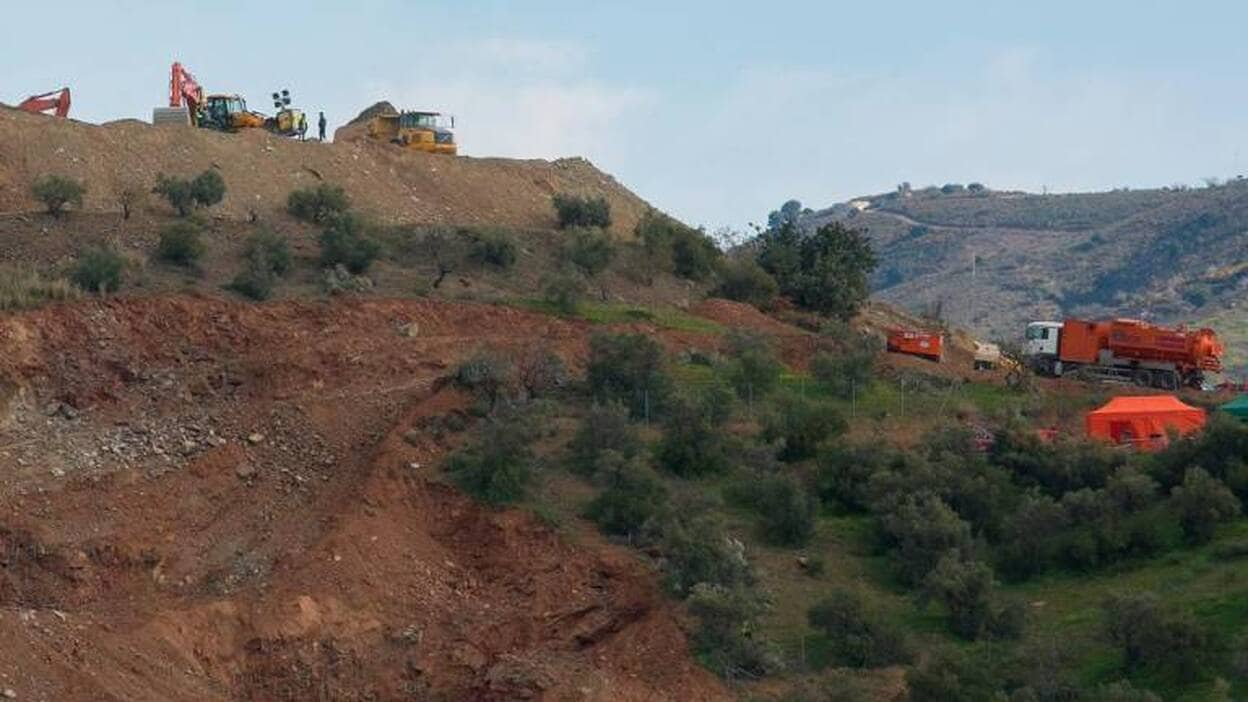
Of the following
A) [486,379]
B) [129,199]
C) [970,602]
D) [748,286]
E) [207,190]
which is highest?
[207,190]

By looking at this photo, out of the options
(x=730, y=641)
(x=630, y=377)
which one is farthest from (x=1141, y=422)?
(x=730, y=641)

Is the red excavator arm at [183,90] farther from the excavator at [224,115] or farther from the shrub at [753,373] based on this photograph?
the shrub at [753,373]

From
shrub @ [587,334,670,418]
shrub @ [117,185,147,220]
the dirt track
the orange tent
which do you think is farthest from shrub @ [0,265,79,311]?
the orange tent

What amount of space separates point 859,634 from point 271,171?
24439 millimetres

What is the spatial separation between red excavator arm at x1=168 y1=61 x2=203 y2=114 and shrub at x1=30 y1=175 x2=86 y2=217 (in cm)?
1226

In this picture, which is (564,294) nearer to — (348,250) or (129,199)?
(348,250)

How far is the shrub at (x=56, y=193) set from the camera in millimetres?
45250

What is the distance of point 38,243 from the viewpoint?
4384cm

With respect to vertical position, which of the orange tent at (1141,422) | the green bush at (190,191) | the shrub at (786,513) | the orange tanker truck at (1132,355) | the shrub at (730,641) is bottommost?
the shrub at (730,641)

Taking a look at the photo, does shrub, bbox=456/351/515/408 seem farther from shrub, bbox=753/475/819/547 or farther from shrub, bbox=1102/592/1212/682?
shrub, bbox=1102/592/1212/682

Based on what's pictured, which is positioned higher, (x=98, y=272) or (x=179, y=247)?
(x=179, y=247)

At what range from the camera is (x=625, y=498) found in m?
35.1

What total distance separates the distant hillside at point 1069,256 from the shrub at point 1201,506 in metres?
54.6

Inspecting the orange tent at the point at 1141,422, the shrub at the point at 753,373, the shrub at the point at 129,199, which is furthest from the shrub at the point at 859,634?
the shrub at the point at 129,199
